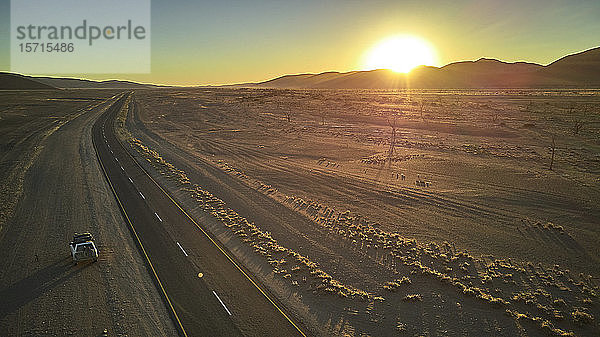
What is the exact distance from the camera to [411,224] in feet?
82.7

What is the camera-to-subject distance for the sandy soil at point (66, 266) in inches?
598

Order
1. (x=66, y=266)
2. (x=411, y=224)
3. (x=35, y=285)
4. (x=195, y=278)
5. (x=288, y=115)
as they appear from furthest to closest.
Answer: (x=288, y=115), (x=411, y=224), (x=66, y=266), (x=195, y=278), (x=35, y=285)

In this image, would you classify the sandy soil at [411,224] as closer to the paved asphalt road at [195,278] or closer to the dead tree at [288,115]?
the paved asphalt road at [195,278]

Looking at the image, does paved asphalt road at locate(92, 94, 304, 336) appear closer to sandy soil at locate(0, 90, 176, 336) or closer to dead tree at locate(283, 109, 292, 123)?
sandy soil at locate(0, 90, 176, 336)

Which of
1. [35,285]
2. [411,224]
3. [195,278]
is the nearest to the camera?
[35,285]

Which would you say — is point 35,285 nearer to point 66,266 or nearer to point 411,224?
point 66,266

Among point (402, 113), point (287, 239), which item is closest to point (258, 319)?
point (287, 239)

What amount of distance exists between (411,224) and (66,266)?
873 inches

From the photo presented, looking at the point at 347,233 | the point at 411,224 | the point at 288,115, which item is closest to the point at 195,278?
the point at 347,233

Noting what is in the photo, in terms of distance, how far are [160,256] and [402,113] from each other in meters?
80.2

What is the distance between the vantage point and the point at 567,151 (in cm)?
4525

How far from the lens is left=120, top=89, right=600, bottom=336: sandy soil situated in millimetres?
16125

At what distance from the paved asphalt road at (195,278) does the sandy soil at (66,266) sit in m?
0.76

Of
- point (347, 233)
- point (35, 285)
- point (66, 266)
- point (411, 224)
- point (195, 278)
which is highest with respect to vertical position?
point (411, 224)
